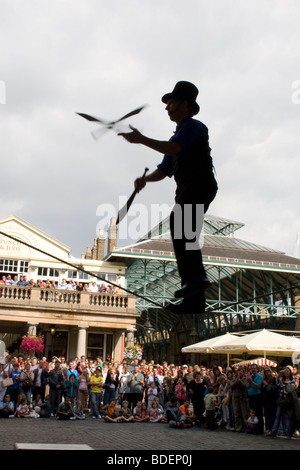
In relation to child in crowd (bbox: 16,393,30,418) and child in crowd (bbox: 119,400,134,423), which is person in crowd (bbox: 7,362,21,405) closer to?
child in crowd (bbox: 16,393,30,418)

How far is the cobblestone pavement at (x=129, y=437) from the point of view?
30.5 feet

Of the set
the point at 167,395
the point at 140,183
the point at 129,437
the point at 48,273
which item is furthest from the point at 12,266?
the point at 140,183

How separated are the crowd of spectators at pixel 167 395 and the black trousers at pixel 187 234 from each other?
869 centimetres

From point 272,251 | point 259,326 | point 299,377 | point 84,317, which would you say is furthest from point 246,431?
point 272,251

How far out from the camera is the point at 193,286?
3258mm

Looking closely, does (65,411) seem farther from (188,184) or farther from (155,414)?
(188,184)

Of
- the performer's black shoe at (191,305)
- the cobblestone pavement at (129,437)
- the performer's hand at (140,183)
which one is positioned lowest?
the cobblestone pavement at (129,437)

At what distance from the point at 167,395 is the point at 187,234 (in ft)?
47.0

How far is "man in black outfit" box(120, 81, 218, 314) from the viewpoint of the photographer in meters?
3.03

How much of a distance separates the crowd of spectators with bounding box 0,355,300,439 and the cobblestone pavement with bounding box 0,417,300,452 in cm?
51

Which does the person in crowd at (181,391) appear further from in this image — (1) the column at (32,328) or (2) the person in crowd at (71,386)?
(1) the column at (32,328)

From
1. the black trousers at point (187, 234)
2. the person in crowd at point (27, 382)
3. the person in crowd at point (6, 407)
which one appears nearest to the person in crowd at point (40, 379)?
the person in crowd at point (27, 382)

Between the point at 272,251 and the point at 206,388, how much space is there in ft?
74.8
